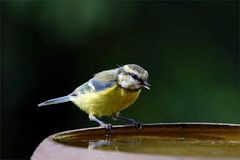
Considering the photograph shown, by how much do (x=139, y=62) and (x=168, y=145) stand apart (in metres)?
3.93

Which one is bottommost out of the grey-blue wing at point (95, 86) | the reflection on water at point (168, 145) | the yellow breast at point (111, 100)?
the reflection on water at point (168, 145)

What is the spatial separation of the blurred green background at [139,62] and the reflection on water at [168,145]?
3.19 m

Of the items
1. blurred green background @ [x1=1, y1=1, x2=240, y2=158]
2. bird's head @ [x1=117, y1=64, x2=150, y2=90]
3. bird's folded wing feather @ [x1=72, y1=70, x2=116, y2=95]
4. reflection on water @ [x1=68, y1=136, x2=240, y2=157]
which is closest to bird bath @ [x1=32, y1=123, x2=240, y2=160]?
reflection on water @ [x1=68, y1=136, x2=240, y2=157]

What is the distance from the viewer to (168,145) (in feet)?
7.67

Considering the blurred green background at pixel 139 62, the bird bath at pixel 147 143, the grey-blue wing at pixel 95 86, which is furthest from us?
the blurred green background at pixel 139 62

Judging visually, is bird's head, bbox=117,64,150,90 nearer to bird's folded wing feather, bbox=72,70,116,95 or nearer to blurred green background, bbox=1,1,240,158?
bird's folded wing feather, bbox=72,70,116,95

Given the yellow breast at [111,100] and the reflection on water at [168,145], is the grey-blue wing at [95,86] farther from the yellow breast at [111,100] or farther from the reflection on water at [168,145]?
the reflection on water at [168,145]

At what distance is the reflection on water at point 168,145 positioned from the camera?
6.89 feet

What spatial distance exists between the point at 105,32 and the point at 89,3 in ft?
1.83

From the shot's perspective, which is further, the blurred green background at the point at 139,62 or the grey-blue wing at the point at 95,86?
the blurred green background at the point at 139,62

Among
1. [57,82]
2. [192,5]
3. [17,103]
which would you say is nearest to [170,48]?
[192,5]

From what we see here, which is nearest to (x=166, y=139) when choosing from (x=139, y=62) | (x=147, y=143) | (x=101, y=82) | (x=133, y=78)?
(x=147, y=143)

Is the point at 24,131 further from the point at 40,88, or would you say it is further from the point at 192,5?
the point at 192,5

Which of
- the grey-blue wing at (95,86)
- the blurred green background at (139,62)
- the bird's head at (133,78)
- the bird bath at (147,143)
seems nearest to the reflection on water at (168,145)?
the bird bath at (147,143)
